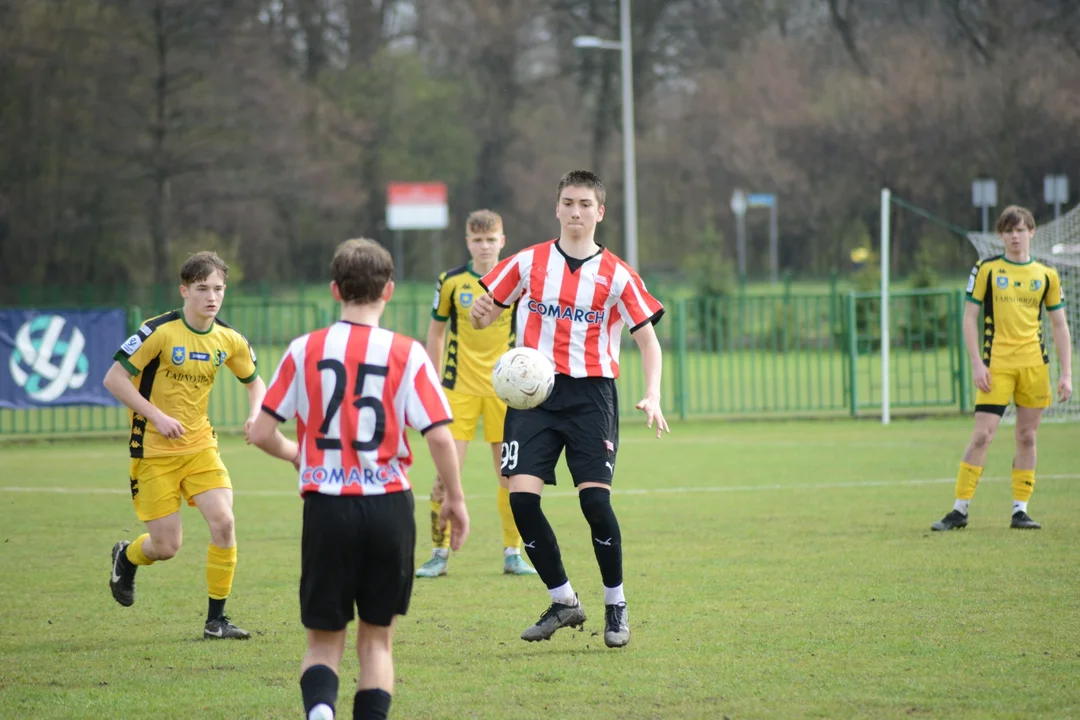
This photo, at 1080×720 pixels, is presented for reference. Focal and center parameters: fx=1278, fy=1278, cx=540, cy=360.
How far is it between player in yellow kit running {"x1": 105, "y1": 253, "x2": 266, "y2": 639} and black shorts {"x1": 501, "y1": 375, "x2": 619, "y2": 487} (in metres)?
1.37

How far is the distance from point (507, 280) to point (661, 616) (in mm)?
1884

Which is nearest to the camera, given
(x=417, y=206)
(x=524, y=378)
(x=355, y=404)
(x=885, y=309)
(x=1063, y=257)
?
(x=355, y=404)

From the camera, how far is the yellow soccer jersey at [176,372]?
6.39m

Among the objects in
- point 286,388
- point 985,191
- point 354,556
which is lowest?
point 354,556

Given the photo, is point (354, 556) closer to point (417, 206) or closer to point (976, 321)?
point (976, 321)

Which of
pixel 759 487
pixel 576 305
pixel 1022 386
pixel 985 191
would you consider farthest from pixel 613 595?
pixel 985 191

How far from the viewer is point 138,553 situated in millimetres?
6547

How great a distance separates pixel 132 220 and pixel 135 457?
1342 inches

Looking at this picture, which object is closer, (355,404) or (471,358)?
(355,404)

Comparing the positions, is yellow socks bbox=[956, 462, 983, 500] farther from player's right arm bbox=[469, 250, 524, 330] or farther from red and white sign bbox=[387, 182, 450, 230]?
red and white sign bbox=[387, 182, 450, 230]

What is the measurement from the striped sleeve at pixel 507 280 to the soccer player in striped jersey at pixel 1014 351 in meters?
4.08

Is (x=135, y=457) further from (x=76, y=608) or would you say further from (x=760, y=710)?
(x=760, y=710)

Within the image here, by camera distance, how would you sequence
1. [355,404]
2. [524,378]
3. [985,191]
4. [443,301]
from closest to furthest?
[355,404] → [524,378] → [443,301] → [985,191]

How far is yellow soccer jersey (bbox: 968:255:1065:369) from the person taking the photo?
9016 mm
